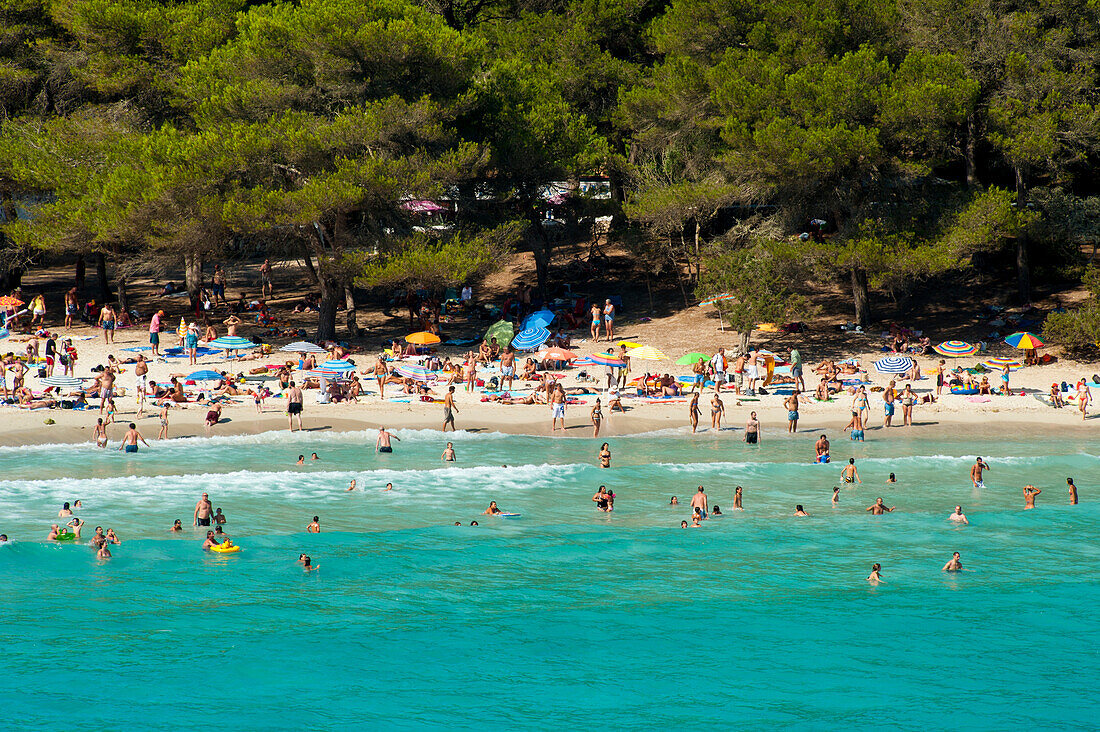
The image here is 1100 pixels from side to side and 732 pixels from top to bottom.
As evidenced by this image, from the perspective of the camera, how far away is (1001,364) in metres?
32.8

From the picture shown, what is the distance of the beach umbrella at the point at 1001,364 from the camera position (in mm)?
32812

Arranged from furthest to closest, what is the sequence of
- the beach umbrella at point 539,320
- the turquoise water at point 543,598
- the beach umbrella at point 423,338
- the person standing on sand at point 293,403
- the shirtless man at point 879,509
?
the beach umbrella at point 539,320
the beach umbrella at point 423,338
the person standing on sand at point 293,403
the shirtless man at point 879,509
the turquoise water at point 543,598

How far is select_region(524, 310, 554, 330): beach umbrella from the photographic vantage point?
36.0 metres

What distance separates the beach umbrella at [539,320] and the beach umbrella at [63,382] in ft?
47.6

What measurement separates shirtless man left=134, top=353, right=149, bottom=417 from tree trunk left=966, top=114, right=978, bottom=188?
92.0ft

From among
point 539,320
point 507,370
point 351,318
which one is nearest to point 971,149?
point 539,320

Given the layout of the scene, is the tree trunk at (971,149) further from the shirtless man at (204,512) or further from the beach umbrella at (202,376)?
the shirtless man at (204,512)

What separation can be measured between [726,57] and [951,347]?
13487 mm

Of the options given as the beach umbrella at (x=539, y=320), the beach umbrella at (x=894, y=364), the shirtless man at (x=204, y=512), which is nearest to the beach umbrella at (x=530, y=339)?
the beach umbrella at (x=539, y=320)

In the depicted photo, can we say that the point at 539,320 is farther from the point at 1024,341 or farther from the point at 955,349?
the point at 1024,341

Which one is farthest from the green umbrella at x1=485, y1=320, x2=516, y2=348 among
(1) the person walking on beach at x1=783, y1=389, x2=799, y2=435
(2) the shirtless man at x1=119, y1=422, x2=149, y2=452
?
(2) the shirtless man at x1=119, y1=422, x2=149, y2=452

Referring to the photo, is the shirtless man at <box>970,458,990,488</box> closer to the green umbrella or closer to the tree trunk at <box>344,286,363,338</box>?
the green umbrella

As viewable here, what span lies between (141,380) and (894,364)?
75.6ft

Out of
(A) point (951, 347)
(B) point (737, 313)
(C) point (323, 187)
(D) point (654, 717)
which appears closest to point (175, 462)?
(C) point (323, 187)
